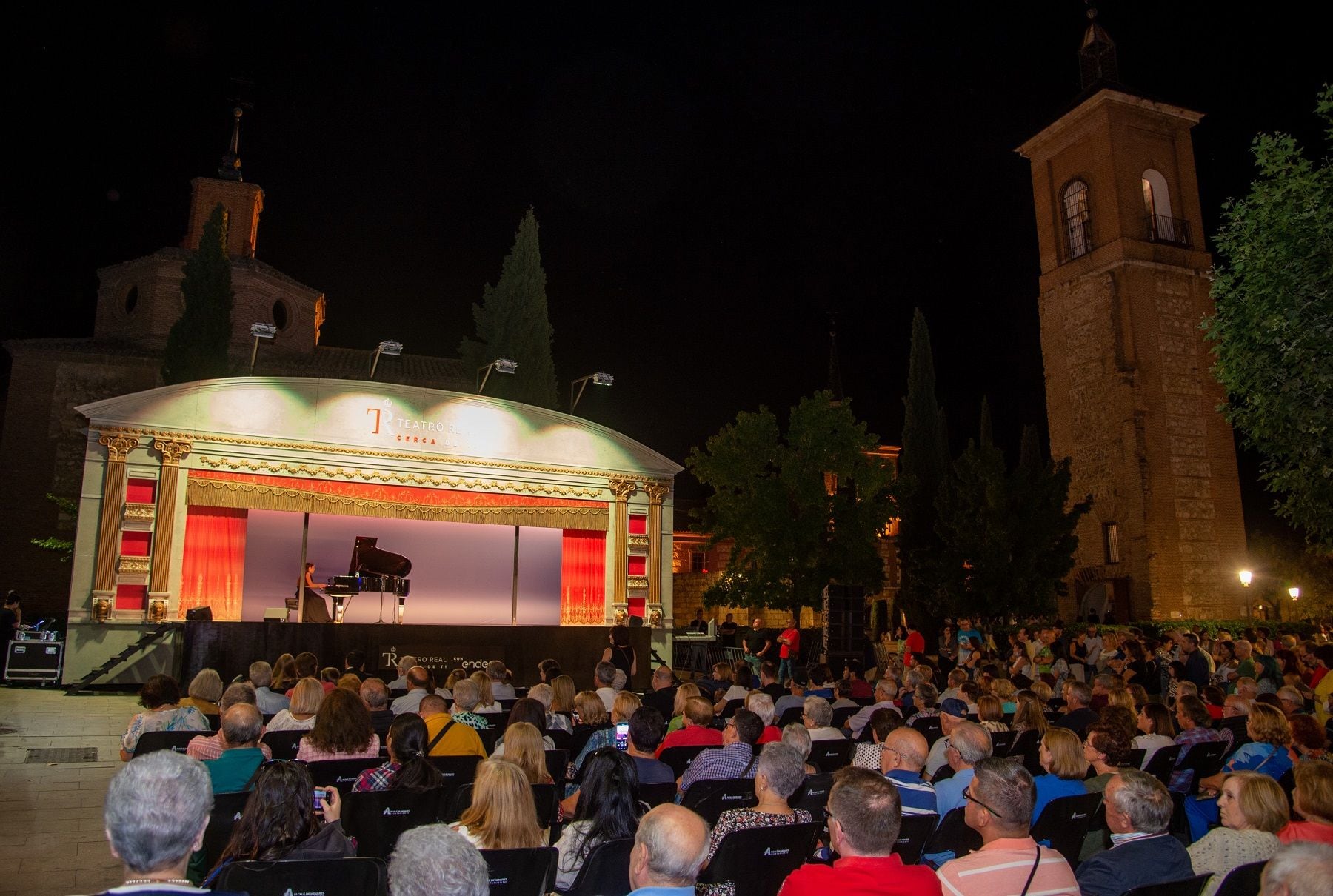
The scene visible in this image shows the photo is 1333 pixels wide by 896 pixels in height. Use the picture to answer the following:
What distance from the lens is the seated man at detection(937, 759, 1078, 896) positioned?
3.29 meters

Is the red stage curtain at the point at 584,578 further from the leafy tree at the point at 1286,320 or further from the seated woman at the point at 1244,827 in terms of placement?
the seated woman at the point at 1244,827

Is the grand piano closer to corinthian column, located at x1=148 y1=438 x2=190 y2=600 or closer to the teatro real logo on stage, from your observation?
the teatro real logo on stage

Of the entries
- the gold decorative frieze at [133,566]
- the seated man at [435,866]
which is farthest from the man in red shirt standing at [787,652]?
the seated man at [435,866]

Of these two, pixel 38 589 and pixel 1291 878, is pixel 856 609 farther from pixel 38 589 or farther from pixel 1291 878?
pixel 38 589

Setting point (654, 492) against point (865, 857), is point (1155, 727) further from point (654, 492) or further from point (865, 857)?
point (654, 492)

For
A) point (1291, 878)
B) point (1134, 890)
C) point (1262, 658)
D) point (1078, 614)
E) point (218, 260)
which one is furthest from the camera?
point (1078, 614)

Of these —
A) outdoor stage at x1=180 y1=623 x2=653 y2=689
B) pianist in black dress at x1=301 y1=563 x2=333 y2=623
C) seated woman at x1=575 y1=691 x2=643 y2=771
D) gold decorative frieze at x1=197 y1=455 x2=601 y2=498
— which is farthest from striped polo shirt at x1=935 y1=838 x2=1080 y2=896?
pianist in black dress at x1=301 y1=563 x2=333 y2=623

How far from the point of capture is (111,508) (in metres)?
16.3

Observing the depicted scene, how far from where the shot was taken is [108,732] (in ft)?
37.6

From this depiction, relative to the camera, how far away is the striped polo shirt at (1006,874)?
10.8ft

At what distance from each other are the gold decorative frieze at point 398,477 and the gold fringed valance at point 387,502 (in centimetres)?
13

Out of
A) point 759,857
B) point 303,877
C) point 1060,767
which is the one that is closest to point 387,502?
point 1060,767

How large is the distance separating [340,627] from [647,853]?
13.4 metres

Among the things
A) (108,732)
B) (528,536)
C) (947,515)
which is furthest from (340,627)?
(947,515)
